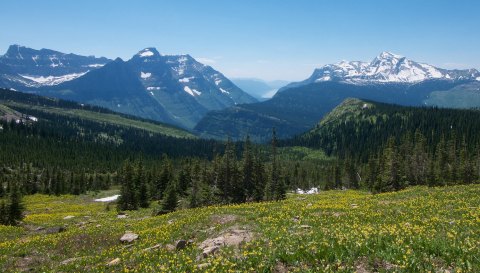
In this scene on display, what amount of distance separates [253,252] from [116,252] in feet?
35.1

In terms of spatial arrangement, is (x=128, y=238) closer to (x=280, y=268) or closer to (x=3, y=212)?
(x=280, y=268)

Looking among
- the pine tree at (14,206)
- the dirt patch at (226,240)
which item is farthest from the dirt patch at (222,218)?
the pine tree at (14,206)

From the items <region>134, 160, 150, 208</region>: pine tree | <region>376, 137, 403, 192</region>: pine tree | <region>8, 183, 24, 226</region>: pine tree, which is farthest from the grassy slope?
<region>376, 137, 403, 192</region>: pine tree

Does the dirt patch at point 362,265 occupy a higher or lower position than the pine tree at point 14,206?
higher

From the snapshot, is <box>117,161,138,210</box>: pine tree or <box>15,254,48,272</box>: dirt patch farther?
<box>117,161,138,210</box>: pine tree

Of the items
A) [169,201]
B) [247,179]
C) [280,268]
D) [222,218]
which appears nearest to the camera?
[280,268]

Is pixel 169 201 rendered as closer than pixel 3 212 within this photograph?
No

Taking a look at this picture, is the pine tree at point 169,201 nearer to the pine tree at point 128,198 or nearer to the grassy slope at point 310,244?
the pine tree at point 128,198

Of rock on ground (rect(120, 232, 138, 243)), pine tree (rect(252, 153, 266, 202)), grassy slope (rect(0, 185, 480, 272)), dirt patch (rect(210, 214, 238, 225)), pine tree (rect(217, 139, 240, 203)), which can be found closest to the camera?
grassy slope (rect(0, 185, 480, 272))

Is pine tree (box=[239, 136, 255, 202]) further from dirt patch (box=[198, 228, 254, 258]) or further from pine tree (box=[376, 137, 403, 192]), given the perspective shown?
dirt patch (box=[198, 228, 254, 258])

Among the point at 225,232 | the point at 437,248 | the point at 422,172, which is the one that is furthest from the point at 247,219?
the point at 422,172

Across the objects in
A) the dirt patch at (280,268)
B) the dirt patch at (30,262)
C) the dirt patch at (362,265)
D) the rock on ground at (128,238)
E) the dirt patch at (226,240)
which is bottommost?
the dirt patch at (30,262)

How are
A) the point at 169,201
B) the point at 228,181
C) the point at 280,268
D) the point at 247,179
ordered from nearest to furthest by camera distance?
the point at 280,268 < the point at 169,201 < the point at 228,181 < the point at 247,179

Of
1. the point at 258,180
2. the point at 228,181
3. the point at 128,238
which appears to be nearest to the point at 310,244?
the point at 128,238
